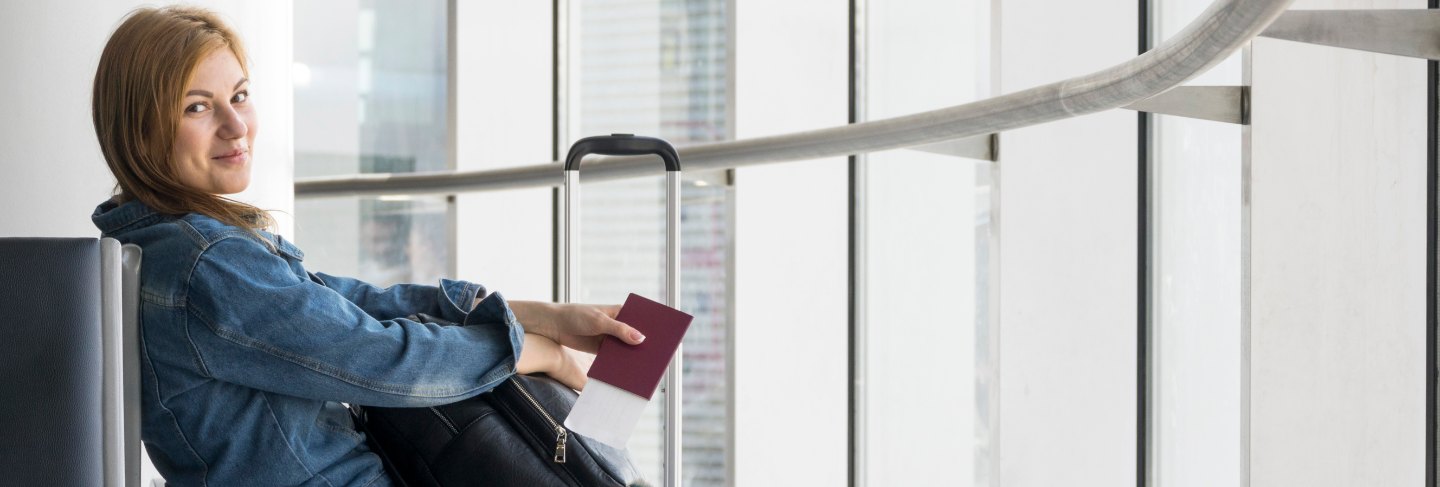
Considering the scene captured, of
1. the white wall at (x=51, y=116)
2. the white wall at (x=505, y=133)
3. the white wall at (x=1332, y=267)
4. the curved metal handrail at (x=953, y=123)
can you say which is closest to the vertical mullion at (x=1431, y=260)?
the white wall at (x=1332, y=267)

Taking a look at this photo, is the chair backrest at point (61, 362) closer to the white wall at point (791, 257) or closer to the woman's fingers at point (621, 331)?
the woman's fingers at point (621, 331)

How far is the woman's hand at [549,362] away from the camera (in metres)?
1.70

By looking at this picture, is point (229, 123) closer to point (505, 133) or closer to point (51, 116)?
point (51, 116)

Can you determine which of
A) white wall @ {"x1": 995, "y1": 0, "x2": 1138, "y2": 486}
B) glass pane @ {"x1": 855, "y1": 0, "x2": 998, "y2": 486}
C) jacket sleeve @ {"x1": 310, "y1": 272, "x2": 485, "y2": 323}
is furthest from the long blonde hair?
glass pane @ {"x1": 855, "y1": 0, "x2": 998, "y2": 486}

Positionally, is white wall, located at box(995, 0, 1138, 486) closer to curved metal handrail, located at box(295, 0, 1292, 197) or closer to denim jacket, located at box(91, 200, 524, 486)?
curved metal handrail, located at box(295, 0, 1292, 197)

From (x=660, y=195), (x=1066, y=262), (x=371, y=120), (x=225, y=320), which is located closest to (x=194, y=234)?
(x=225, y=320)

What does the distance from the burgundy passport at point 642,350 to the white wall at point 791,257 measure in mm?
2023

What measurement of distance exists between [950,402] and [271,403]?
2339 millimetres

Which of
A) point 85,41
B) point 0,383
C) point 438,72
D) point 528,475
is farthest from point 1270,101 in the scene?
point 438,72

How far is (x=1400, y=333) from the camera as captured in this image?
2061 millimetres

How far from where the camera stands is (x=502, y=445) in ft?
5.35

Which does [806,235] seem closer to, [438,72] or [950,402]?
[950,402]

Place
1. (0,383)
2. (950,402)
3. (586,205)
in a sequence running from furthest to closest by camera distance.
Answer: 1. (586,205)
2. (950,402)
3. (0,383)

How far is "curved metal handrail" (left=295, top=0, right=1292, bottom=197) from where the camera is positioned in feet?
4.88
